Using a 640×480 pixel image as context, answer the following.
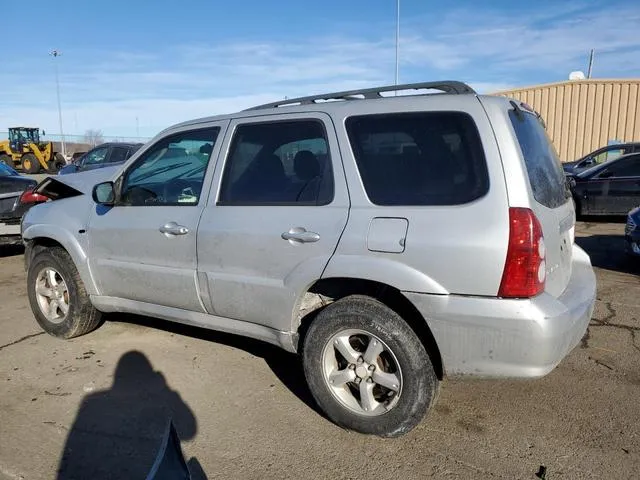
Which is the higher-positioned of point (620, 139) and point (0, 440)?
point (620, 139)

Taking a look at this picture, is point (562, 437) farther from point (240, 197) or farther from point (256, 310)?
point (240, 197)

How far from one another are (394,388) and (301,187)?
1.29 metres

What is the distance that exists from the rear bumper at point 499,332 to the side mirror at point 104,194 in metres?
2.51

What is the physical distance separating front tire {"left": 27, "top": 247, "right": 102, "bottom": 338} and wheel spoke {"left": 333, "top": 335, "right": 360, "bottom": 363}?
252 cm

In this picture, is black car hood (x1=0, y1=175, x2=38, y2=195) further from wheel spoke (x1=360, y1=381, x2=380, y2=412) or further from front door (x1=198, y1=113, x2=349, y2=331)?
wheel spoke (x1=360, y1=381, x2=380, y2=412)

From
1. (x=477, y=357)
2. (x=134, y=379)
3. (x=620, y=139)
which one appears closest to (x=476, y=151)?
(x=477, y=357)

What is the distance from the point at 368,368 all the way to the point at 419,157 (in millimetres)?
1200

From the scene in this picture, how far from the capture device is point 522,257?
254cm

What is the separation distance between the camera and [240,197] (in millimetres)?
3441

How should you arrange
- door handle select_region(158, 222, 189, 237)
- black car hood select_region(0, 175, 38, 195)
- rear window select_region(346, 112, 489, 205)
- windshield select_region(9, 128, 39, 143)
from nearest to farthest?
rear window select_region(346, 112, 489, 205) → door handle select_region(158, 222, 189, 237) → black car hood select_region(0, 175, 38, 195) → windshield select_region(9, 128, 39, 143)

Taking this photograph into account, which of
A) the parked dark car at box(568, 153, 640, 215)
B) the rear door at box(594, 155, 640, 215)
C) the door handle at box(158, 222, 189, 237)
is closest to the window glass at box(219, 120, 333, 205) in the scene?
the door handle at box(158, 222, 189, 237)

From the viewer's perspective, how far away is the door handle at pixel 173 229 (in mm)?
3588

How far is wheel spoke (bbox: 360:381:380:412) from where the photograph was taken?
9.70 feet

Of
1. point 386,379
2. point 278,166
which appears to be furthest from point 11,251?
point 386,379
